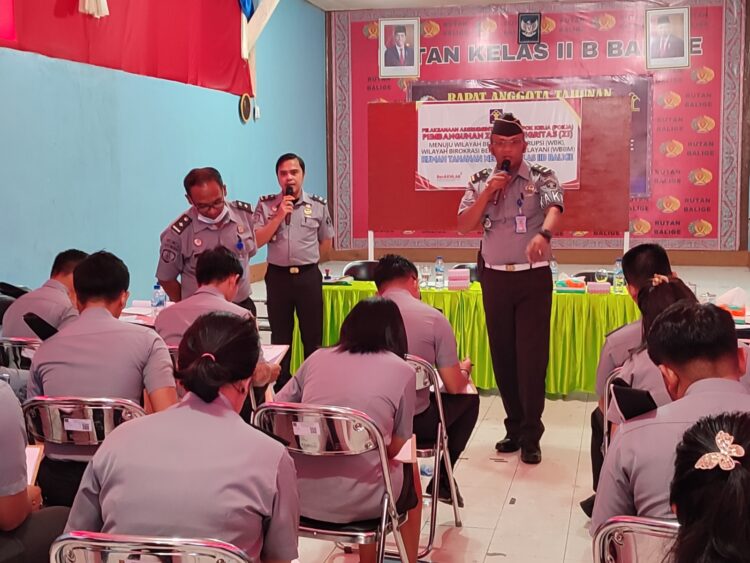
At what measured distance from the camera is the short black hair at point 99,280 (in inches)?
112

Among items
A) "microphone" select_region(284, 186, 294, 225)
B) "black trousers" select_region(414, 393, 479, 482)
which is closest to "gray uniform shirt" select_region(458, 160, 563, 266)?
"black trousers" select_region(414, 393, 479, 482)

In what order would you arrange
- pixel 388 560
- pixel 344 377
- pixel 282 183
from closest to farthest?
pixel 344 377
pixel 388 560
pixel 282 183

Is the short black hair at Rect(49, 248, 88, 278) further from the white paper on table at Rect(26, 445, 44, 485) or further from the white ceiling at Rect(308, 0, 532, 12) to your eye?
the white ceiling at Rect(308, 0, 532, 12)

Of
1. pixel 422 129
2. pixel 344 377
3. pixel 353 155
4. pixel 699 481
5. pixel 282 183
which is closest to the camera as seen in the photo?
pixel 699 481

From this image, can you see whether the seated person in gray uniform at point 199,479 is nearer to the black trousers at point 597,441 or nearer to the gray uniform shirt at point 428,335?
the gray uniform shirt at point 428,335

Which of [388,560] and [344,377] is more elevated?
[344,377]

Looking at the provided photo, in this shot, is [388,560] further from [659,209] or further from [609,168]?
[659,209]

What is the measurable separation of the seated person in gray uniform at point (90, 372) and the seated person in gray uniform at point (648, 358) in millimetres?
1390

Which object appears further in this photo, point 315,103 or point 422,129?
point 315,103

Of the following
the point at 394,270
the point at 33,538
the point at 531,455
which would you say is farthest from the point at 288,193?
the point at 33,538

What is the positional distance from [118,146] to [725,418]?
6.40m

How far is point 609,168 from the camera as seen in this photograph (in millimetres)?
6375

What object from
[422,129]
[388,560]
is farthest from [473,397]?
[422,129]

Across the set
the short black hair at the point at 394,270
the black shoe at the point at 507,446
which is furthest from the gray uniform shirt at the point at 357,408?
the black shoe at the point at 507,446
